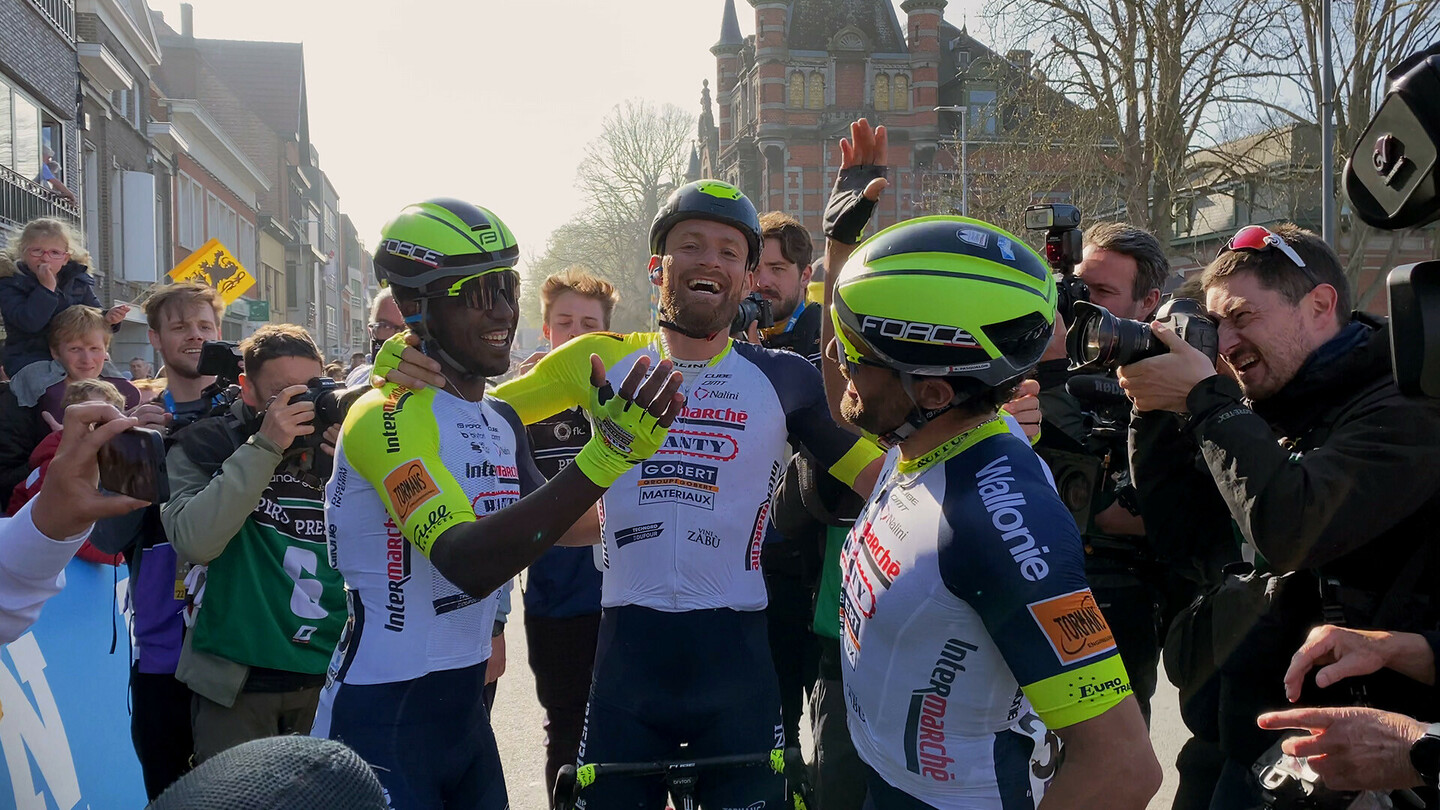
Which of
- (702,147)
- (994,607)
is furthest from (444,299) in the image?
(702,147)

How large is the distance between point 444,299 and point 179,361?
2.27 m

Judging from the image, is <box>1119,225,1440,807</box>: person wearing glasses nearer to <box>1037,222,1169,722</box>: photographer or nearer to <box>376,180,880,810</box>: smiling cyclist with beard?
<box>1037,222,1169,722</box>: photographer

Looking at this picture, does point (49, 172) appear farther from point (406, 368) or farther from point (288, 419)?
point (406, 368)

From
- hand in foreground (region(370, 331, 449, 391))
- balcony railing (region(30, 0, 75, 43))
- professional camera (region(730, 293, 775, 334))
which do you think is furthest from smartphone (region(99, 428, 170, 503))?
balcony railing (region(30, 0, 75, 43))

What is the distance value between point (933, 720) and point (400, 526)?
4.81 ft

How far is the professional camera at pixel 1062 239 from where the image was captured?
3537 millimetres

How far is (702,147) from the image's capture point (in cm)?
8806

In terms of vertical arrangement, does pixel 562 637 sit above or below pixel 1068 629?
below

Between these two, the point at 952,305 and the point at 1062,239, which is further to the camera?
the point at 1062,239

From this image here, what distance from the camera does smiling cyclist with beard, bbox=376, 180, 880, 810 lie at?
325 cm

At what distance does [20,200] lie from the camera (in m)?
20.8

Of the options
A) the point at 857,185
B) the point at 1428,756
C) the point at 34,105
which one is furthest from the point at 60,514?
the point at 34,105

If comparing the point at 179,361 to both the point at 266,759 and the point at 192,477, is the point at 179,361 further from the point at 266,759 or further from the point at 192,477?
the point at 266,759

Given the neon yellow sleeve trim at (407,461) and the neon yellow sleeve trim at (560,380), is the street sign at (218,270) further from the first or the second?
the neon yellow sleeve trim at (407,461)
